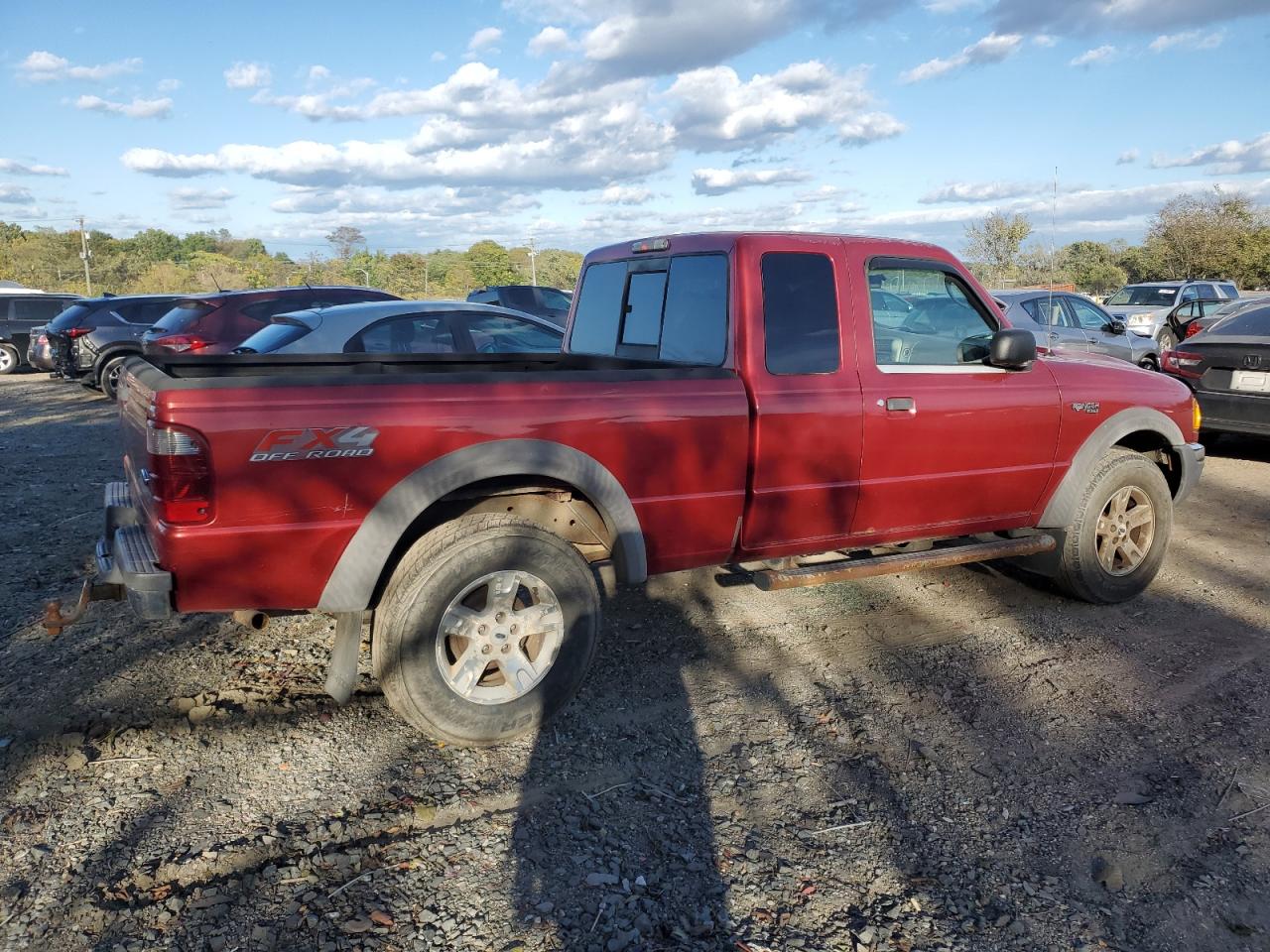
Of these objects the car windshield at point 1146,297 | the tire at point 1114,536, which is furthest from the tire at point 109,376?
the car windshield at point 1146,297

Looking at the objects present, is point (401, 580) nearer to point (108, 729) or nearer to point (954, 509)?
point (108, 729)

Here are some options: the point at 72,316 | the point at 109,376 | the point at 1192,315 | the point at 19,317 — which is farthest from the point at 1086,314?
the point at 19,317

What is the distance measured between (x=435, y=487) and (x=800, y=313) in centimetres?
191

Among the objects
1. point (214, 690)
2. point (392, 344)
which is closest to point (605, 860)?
point (214, 690)

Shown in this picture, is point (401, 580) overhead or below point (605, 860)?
overhead

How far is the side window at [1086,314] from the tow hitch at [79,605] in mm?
11777

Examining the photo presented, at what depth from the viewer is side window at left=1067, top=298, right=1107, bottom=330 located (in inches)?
471

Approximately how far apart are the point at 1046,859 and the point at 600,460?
2.11m

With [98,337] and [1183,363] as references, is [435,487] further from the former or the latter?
[98,337]

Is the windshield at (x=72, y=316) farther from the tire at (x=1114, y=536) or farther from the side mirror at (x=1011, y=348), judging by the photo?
the tire at (x=1114, y=536)

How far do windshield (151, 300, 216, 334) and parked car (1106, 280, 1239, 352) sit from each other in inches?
650

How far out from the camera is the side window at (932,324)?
4.43 meters

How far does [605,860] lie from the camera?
2865 mm

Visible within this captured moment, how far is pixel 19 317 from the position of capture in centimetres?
1888
